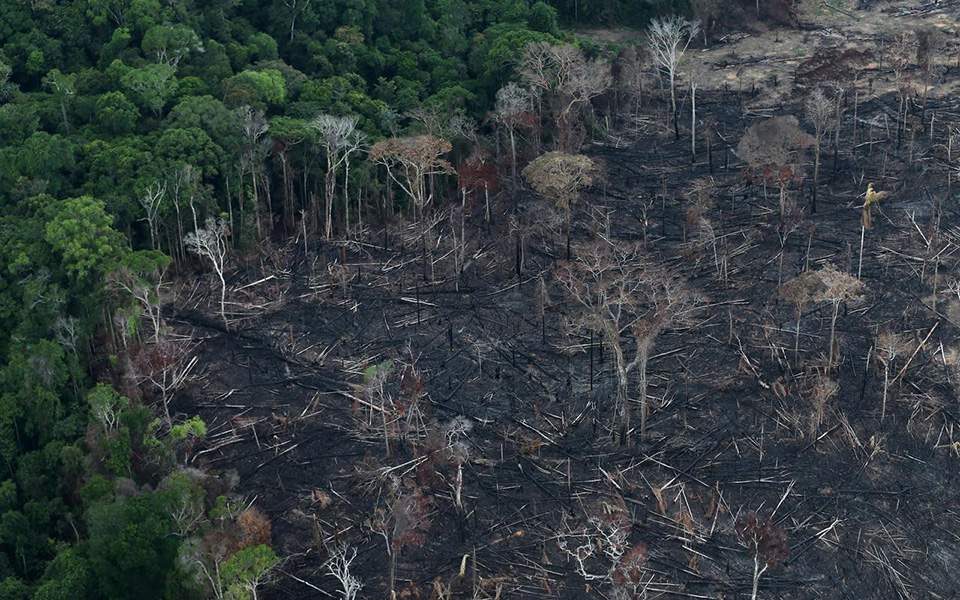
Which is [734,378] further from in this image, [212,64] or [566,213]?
[212,64]

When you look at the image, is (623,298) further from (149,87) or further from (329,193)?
(149,87)

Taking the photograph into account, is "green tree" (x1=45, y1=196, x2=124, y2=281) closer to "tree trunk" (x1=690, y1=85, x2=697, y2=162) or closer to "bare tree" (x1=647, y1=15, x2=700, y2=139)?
"tree trunk" (x1=690, y1=85, x2=697, y2=162)

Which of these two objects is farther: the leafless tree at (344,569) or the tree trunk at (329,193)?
the tree trunk at (329,193)

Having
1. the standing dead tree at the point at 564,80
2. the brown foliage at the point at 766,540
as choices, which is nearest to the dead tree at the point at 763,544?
the brown foliage at the point at 766,540

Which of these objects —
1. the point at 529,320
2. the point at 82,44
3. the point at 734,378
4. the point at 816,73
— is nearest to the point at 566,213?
the point at 529,320

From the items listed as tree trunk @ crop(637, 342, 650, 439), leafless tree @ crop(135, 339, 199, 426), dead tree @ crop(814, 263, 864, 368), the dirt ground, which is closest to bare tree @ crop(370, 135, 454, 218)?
the dirt ground

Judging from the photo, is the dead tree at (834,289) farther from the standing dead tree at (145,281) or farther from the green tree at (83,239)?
the green tree at (83,239)
